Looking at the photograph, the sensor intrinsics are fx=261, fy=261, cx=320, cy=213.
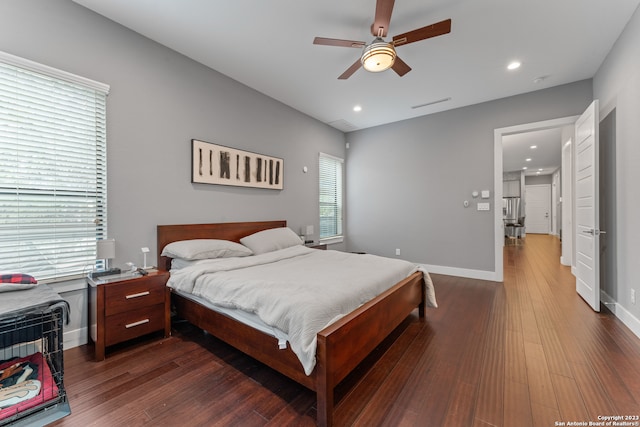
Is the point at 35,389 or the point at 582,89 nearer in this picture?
the point at 35,389

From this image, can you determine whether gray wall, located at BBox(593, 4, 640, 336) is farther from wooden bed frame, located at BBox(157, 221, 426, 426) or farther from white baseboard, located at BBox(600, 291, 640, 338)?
wooden bed frame, located at BBox(157, 221, 426, 426)

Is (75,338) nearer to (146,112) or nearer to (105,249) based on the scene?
(105,249)

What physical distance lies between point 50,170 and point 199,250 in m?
1.33

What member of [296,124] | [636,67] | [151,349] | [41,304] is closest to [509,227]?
[636,67]

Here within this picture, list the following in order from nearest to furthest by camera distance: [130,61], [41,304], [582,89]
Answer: [41,304], [130,61], [582,89]

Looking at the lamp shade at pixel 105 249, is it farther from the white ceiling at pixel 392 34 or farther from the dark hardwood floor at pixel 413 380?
the white ceiling at pixel 392 34

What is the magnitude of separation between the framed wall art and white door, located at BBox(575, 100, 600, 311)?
3.88 m

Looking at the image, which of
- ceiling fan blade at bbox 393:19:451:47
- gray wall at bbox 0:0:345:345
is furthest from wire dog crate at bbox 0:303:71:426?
ceiling fan blade at bbox 393:19:451:47

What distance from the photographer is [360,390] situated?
1.70 meters

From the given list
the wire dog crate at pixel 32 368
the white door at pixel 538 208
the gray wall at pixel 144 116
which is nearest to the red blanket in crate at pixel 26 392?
the wire dog crate at pixel 32 368

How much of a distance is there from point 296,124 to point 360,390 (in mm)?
4015

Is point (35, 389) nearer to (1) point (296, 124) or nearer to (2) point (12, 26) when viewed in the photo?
(2) point (12, 26)

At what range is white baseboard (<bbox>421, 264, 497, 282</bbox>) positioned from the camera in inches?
167

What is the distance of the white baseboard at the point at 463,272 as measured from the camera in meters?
4.25
